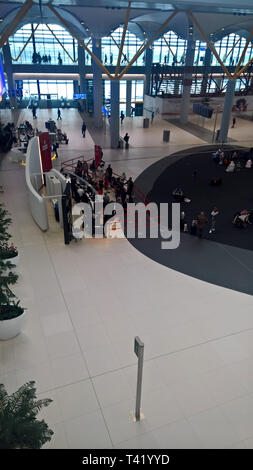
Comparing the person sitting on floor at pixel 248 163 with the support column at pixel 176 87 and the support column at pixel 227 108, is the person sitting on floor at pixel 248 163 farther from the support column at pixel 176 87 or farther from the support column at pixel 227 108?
the support column at pixel 176 87

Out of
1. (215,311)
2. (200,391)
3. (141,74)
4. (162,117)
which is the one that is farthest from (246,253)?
(141,74)

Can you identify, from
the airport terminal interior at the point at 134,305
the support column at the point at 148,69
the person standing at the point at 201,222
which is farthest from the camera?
the support column at the point at 148,69

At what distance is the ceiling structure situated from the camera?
71.7 ft

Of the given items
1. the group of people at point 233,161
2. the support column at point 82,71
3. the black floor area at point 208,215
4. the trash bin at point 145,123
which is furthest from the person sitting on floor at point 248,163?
the support column at point 82,71

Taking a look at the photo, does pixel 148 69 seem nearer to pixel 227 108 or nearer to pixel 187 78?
pixel 187 78

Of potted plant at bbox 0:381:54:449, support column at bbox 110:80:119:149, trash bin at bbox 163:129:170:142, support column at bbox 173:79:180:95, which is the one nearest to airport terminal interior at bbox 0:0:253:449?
potted plant at bbox 0:381:54:449

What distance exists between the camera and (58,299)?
33.6 ft

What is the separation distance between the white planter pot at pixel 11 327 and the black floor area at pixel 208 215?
18.9 feet

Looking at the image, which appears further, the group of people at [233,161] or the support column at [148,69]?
the support column at [148,69]

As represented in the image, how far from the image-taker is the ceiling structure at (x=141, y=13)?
2184 cm

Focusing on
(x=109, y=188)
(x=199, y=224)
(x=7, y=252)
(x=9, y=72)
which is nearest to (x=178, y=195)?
(x=109, y=188)

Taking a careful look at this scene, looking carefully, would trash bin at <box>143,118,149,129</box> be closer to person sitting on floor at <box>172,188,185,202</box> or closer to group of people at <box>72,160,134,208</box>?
group of people at <box>72,160,134,208</box>

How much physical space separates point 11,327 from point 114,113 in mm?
22425

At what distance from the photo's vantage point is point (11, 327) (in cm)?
839
